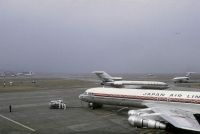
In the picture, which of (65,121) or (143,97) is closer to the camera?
(65,121)

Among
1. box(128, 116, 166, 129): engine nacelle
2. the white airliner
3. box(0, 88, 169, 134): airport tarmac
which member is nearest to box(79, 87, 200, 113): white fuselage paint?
the white airliner

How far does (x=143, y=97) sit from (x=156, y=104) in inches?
106

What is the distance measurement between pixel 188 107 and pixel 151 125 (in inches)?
476

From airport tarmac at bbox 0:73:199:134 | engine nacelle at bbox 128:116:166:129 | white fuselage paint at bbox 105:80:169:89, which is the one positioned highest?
white fuselage paint at bbox 105:80:169:89

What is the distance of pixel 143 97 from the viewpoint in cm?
4706

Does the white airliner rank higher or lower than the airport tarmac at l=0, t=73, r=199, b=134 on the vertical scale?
higher

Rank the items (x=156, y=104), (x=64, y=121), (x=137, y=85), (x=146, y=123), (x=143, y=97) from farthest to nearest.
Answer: (x=137, y=85)
(x=143, y=97)
(x=156, y=104)
(x=64, y=121)
(x=146, y=123)

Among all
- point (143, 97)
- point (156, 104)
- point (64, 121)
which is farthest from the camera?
point (143, 97)

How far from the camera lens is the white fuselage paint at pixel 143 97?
41.5 m

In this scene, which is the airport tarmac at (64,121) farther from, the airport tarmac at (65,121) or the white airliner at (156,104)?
the white airliner at (156,104)

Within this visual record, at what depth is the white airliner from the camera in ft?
104

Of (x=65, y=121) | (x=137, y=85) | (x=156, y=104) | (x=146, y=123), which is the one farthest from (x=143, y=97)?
(x=137, y=85)

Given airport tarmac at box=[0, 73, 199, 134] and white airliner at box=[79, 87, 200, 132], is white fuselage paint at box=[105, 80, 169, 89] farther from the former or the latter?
white airliner at box=[79, 87, 200, 132]

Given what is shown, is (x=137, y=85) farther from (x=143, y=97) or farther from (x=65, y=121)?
(x=65, y=121)
